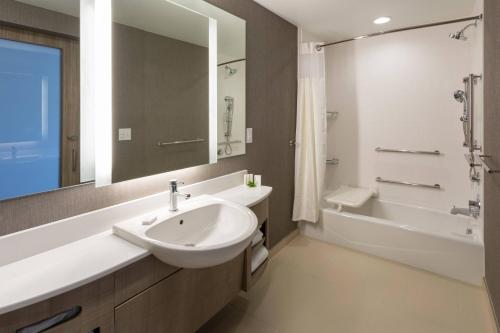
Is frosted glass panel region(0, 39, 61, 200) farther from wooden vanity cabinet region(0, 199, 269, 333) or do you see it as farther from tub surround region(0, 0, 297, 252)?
wooden vanity cabinet region(0, 199, 269, 333)

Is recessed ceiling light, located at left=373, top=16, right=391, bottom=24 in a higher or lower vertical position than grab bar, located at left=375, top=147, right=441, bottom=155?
higher

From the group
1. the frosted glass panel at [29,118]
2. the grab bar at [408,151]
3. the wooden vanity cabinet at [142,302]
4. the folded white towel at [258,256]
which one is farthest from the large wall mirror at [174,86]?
the grab bar at [408,151]

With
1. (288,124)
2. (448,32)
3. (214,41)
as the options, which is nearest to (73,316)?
(214,41)

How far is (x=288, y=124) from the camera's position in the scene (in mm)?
2941

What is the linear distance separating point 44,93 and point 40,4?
0.36 m

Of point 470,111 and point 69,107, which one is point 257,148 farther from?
point 470,111

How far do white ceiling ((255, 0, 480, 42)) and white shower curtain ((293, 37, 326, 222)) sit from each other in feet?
0.94

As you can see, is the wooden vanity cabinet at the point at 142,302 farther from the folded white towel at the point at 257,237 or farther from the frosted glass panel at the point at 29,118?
the frosted glass panel at the point at 29,118

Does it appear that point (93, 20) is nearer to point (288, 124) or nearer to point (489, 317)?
point (288, 124)

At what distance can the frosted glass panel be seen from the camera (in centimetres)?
109

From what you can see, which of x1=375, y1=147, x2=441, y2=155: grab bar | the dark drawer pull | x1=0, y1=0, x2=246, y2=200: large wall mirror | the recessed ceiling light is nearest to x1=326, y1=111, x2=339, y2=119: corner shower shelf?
x1=375, y1=147, x2=441, y2=155: grab bar

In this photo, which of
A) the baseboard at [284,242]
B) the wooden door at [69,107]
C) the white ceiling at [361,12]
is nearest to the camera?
the wooden door at [69,107]

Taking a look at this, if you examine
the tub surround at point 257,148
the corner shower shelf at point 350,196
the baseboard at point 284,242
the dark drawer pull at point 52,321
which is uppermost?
the tub surround at point 257,148

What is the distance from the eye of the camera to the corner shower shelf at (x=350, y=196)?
117 inches
